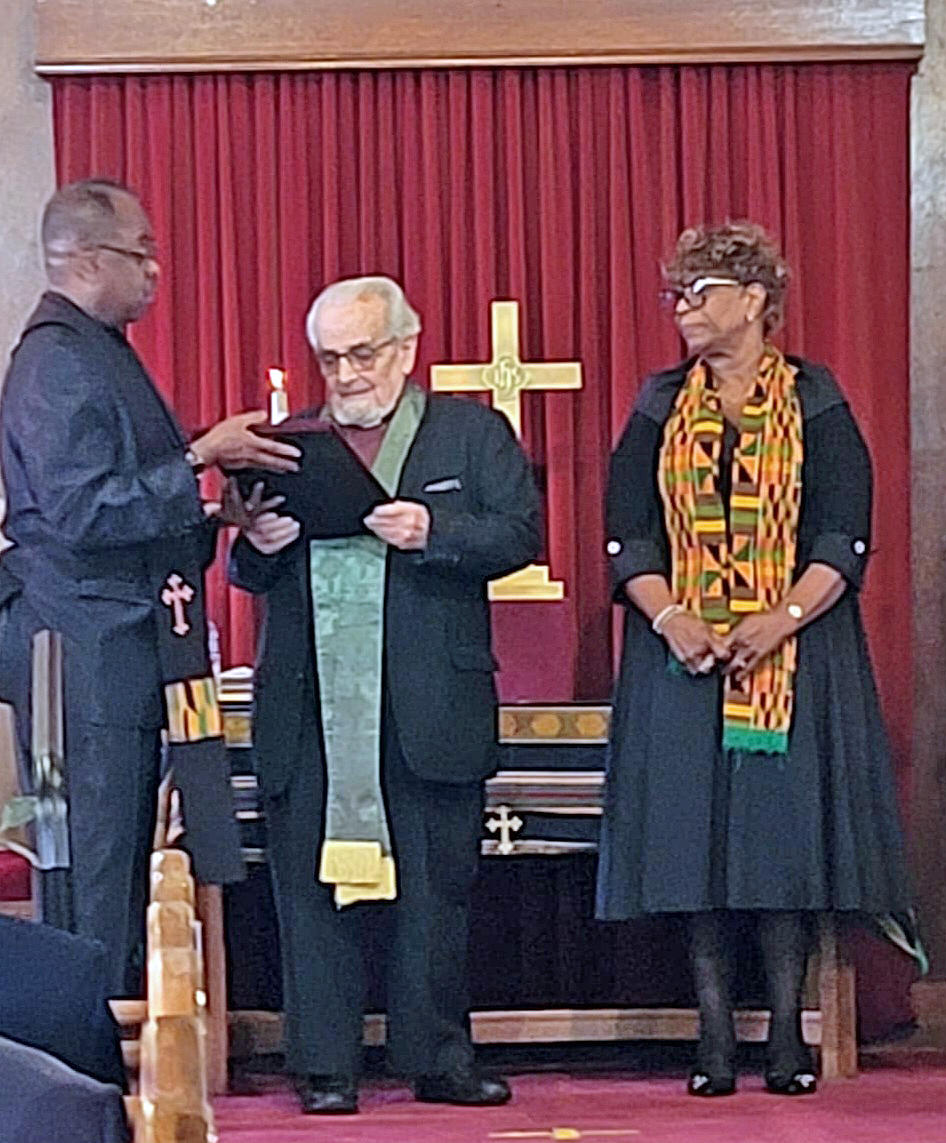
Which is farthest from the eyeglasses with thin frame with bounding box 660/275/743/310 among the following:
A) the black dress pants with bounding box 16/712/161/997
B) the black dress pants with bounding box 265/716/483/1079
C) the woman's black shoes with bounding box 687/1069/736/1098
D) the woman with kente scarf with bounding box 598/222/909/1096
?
the woman's black shoes with bounding box 687/1069/736/1098

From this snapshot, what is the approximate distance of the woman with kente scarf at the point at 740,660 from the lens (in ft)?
13.5

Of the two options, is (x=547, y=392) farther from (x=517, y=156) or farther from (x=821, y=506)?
(x=821, y=506)

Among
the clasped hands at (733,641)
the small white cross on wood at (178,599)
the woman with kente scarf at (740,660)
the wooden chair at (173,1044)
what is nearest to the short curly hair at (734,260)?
the woman with kente scarf at (740,660)

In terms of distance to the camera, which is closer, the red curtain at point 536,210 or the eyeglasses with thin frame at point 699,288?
the eyeglasses with thin frame at point 699,288

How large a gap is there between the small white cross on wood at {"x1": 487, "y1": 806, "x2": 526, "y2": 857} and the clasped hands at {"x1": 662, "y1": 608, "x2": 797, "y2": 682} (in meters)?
0.54

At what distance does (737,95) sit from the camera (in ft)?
16.6

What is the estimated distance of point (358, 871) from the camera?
398 cm

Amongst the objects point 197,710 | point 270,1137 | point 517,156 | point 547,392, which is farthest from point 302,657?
point 517,156

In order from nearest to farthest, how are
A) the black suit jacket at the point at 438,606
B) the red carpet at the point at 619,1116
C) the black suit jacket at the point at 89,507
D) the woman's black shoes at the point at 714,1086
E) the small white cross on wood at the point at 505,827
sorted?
the black suit jacket at the point at 89,507 < the red carpet at the point at 619,1116 < the black suit jacket at the point at 438,606 < the woman's black shoes at the point at 714,1086 < the small white cross on wood at the point at 505,827

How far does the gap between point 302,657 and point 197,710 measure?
335 millimetres

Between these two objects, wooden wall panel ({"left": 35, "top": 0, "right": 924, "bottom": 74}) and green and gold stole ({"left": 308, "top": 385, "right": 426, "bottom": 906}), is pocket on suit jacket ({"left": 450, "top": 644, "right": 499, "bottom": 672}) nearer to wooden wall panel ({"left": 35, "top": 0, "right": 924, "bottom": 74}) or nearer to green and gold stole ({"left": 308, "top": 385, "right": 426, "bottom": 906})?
green and gold stole ({"left": 308, "top": 385, "right": 426, "bottom": 906})

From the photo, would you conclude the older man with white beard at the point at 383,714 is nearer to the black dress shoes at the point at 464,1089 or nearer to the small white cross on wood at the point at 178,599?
the black dress shoes at the point at 464,1089

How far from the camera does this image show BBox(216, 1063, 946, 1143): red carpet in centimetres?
384

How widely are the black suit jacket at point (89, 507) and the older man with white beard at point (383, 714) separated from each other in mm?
342
